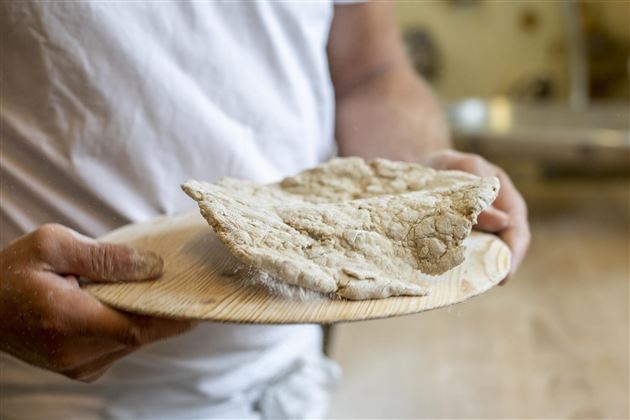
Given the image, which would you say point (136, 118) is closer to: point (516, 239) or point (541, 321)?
point (516, 239)

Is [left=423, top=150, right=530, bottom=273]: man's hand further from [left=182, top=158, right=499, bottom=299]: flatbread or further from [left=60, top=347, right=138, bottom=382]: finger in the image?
[left=60, top=347, right=138, bottom=382]: finger

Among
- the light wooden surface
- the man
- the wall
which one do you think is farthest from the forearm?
the wall

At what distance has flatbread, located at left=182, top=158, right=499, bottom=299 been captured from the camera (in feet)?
1.31

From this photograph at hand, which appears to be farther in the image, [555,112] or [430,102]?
[555,112]

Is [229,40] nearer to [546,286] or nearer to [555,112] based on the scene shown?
[546,286]

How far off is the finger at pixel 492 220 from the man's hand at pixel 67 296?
0.21m

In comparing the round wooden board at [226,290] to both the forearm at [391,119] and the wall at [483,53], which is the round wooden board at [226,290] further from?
the wall at [483,53]

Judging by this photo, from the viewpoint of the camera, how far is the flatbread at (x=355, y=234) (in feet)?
1.31

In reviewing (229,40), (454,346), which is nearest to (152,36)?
(229,40)

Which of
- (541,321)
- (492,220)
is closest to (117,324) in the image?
(492,220)

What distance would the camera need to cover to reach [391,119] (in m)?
0.60

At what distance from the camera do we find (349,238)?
0.43 meters

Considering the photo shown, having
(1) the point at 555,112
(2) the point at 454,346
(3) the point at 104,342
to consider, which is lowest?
(1) the point at 555,112

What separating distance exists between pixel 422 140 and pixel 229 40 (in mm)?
163
